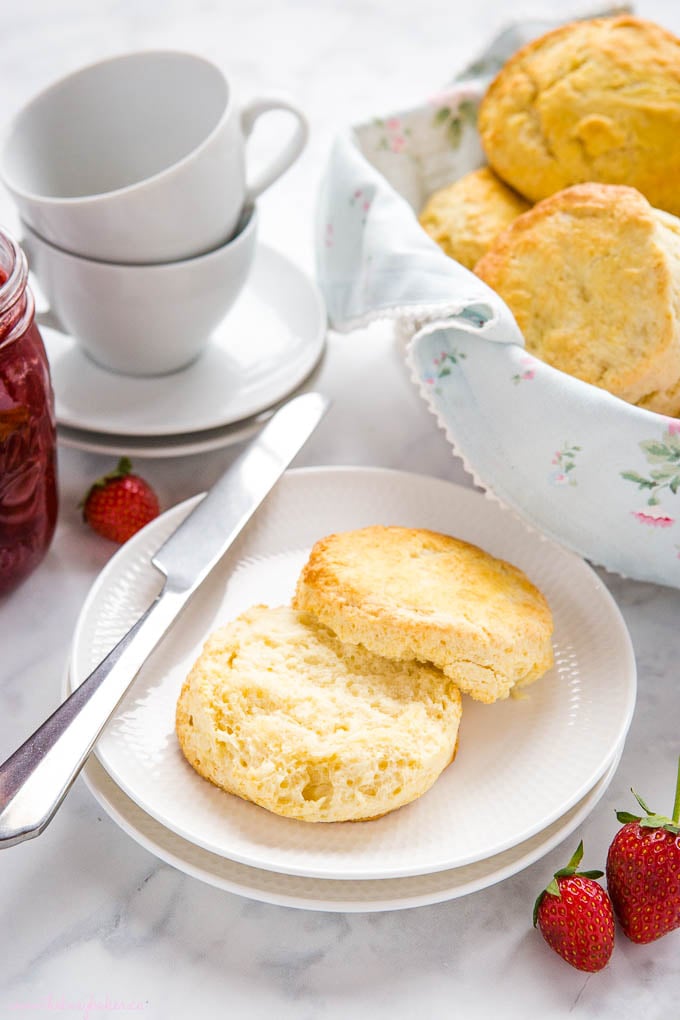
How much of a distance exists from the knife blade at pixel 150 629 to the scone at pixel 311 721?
0.09 m

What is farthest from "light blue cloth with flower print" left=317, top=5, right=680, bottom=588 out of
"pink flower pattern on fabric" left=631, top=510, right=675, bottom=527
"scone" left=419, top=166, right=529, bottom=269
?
"scone" left=419, top=166, right=529, bottom=269

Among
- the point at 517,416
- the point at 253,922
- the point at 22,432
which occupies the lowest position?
the point at 253,922

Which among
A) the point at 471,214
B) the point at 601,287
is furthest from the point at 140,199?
the point at 601,287

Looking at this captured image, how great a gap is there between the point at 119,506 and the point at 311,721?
22.3 inches

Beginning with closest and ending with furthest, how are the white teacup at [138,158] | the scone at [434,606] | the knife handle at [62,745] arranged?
the knife handle at [62,745], the scone at [434,606], the white teacup at [138,158]

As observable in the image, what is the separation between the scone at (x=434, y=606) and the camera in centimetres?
128

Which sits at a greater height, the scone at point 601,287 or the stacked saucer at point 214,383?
the scone at point 601,287

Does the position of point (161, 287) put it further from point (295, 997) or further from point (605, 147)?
point (295, 997)

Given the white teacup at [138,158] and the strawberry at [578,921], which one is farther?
the white teacup at [138,158]

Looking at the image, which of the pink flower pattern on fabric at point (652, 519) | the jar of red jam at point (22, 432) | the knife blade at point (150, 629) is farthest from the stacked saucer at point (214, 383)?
the pink flower pattern on fabric at point (652, 519)

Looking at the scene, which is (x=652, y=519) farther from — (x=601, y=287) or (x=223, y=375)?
(x=223, y=375)

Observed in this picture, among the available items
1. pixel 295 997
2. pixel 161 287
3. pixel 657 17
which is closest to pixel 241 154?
pixel 161 287

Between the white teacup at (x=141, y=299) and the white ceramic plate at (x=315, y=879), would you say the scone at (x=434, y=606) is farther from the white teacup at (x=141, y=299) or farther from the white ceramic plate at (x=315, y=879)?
the white teacup at (x=141, y=299)

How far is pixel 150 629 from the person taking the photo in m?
1.34
